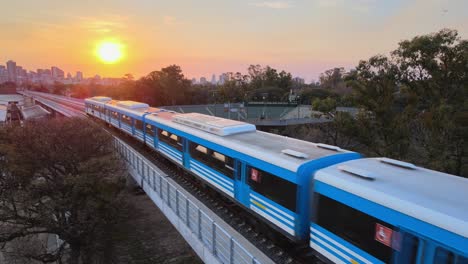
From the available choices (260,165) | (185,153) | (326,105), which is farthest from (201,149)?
(326,105)

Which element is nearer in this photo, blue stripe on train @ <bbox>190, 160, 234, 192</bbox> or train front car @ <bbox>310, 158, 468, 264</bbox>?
train front car @ <bbox>310, 158, 468, 264</bbox>

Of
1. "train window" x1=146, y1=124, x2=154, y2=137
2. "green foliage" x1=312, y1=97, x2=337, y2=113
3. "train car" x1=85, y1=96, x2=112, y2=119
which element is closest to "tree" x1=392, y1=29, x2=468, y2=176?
"green foliage" x1=312, y1=97, x2=337, y2=113

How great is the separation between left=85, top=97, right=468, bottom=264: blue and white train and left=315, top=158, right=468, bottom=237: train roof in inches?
0.5

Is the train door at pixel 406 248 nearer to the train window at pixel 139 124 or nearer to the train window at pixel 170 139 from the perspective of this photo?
the train window at pixel 170 139

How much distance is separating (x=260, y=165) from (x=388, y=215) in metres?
3.60

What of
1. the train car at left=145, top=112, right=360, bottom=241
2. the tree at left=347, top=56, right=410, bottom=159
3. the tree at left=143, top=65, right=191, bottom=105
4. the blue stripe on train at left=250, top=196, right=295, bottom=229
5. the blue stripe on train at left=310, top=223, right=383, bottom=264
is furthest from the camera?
the tree at left=143, top=65, right=191, bottom=105

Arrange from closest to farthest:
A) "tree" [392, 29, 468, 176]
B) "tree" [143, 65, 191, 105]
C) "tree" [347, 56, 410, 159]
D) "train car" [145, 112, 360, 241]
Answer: "train car" [145, 112, 360, 241], "tree" [392, 29, 468, 176], "tree" [347, 56, 410, 159], "tree" [143, 65, 191, 105]

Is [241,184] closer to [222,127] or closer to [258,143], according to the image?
[258,143]

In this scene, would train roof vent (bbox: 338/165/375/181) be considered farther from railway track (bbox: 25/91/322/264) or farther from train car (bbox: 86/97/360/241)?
railway track (bbox: 25/91/322/264)

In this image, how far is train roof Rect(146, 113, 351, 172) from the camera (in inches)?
291

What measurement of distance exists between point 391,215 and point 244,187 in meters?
4.48

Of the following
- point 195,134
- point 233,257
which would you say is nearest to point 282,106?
point 195,134

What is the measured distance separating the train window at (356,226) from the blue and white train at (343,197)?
0.06 feet

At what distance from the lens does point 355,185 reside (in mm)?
5562
